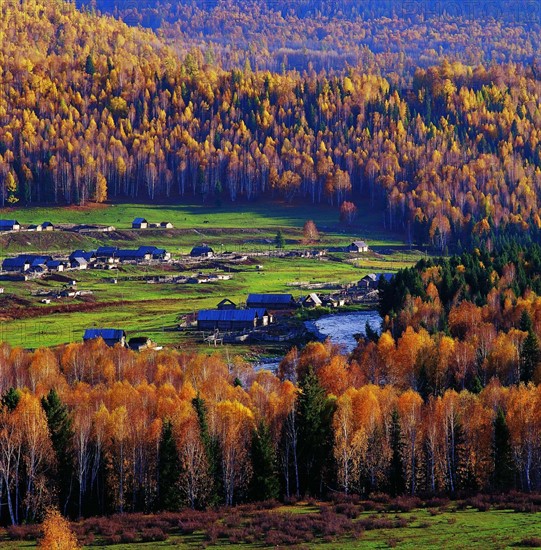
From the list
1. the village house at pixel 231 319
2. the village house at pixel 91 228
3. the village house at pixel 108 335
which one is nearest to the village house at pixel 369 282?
the village house at pixel 231 319

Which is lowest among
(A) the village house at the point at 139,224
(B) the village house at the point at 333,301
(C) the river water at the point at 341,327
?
(C) the river water at the point at 341,327

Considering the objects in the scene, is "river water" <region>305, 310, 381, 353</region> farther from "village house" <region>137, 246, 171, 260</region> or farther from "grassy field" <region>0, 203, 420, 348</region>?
"village house" <region>137, 246, 171, 260</region>

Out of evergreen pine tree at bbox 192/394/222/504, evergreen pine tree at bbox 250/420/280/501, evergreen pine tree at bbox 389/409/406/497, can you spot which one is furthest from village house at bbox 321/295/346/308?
evergreen pine tree at bbox 250/420/280/501

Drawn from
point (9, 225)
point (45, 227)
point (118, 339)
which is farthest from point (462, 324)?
point (45, 227)

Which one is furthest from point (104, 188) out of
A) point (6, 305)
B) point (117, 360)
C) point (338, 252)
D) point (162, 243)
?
point (117, 360)

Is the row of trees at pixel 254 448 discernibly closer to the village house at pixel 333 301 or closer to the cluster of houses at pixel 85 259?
the village house at pixel 333 301

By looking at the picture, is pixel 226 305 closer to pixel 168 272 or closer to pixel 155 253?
pixel 168 272

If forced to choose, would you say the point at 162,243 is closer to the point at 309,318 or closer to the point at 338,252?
the point at 338,252
